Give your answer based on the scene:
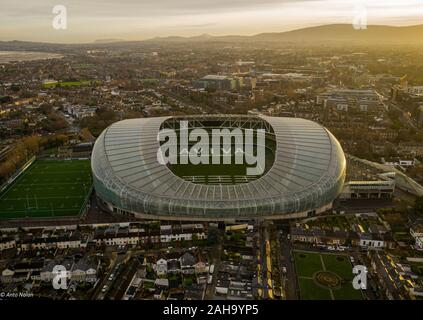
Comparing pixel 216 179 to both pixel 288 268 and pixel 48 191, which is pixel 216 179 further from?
pixel 48 191

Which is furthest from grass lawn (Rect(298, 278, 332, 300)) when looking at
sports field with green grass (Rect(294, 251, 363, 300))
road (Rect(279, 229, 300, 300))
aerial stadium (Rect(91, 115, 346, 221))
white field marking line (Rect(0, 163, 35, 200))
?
white field marking line (Rect(0, 163, 35, 200))

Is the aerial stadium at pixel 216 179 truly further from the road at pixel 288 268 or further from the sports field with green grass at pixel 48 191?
the sports field with green grass at pixel 48 191

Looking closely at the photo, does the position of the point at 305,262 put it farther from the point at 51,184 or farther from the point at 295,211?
the point at 51,184

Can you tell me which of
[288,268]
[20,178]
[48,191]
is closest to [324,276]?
[288,268]

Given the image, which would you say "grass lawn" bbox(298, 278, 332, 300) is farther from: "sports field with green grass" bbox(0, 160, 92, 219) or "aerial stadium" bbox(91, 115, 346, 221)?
"sports field with green grass" bbox(0, 160, 92, 219)

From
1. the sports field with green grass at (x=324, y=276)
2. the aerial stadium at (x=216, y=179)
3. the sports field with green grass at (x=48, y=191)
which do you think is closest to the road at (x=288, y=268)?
the sports field with green grass at (x=324, y=276)
